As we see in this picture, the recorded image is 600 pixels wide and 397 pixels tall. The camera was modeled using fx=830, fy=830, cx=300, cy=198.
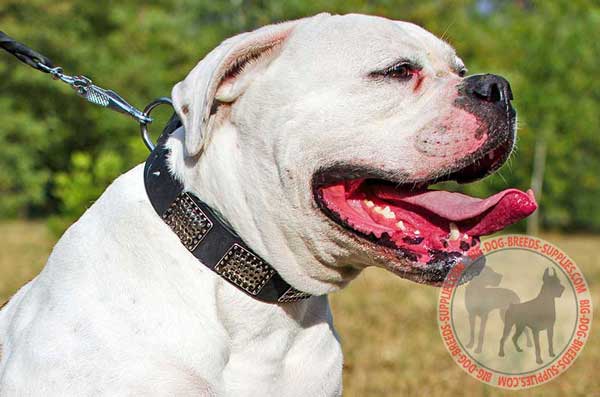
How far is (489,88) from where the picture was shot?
2656 mm

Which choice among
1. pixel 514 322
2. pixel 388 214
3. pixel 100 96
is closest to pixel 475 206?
pixel 388 214

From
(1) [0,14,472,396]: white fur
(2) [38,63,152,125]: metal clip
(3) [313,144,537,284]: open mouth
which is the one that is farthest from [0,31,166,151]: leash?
(3) [313,144,537,284]: open mouth

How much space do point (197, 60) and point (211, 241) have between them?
1916 cm

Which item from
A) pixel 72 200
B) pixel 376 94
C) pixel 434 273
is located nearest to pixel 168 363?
pixel 434 273

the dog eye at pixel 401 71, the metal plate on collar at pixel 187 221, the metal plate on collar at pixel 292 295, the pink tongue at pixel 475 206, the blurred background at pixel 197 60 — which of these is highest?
the dog eye at pixel 401 71

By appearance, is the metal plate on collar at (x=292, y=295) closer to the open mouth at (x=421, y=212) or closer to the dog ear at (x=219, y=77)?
the open mouth at (x=421, y=212)

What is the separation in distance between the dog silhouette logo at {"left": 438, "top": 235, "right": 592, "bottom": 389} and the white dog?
89cm

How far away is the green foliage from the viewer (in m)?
21.4

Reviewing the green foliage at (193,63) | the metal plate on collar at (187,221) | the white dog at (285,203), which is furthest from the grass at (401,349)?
the green foliage at (193,63)

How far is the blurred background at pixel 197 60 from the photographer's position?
68.5 feet

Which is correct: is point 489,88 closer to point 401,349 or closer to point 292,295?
point 292,295

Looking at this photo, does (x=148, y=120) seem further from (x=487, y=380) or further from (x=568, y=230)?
(x=568, y=230)

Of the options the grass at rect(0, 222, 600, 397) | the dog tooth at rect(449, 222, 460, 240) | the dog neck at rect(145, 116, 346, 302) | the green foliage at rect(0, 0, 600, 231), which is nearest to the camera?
the dog neck at rect(145, 116, 346, 302)

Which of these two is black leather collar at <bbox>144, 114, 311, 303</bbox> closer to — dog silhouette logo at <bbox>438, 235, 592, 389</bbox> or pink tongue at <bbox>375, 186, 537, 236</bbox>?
pink tongue at <bbox>375, 186, 537, 236</bbox>
